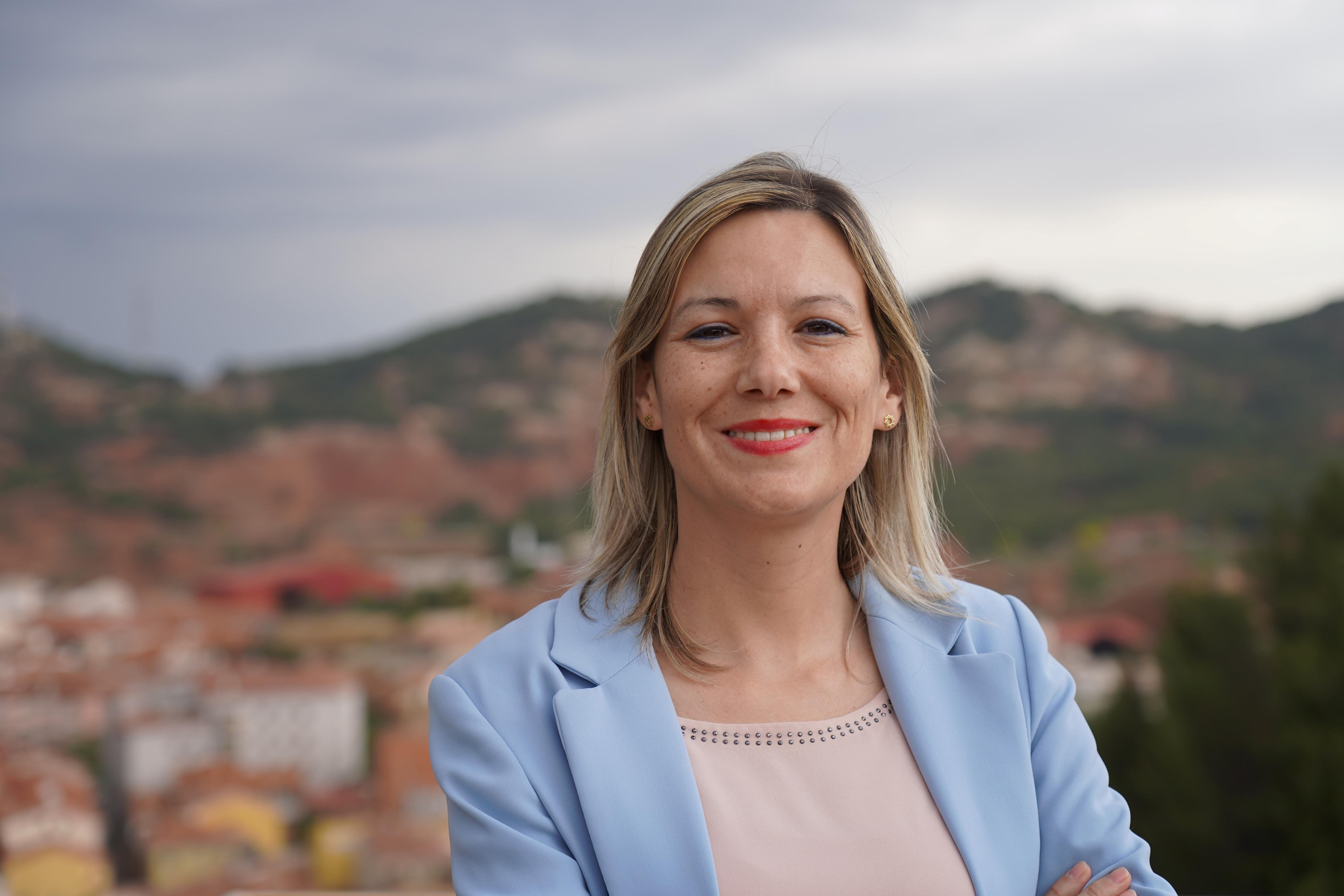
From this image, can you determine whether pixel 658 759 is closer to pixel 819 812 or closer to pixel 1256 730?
pixel 819 812

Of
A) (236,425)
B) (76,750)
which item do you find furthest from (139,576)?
(76,750)

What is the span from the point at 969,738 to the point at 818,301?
54 cm

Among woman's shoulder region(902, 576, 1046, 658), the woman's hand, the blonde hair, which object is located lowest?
the woman's hand

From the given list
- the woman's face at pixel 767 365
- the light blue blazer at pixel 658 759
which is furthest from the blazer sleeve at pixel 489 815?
the woman's face at pixel 767 365

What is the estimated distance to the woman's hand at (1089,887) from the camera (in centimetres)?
128

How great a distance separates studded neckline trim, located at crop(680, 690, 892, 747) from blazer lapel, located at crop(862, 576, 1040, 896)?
0.08m

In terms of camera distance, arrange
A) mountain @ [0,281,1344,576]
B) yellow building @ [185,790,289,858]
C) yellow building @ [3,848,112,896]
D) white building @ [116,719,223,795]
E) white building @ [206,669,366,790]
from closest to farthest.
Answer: yellow building @ [3,848,112,896] → yellow building @ [185,790,289,858] → white building @ [116,719,223,795] → white building @ [206,669,366,790] → mountain @ [0,281,1344,576]

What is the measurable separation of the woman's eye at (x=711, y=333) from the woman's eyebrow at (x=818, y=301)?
0.08 m

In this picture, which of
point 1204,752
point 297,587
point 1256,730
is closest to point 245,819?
point 297,587

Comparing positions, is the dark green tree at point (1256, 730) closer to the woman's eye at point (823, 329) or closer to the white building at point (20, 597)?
the woman's eye at point (823, 329)

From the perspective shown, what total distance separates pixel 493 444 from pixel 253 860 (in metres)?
35.5

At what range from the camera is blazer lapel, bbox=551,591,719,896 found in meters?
1.21

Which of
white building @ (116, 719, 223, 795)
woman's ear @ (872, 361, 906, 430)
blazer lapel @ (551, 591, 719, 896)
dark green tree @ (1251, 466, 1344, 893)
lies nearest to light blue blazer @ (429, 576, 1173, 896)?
blazer lapel @ (551, 591, 719, 896)

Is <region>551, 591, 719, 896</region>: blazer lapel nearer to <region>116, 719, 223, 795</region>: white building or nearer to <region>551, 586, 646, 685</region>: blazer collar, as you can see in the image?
<region>551, 586, 646, 685</region>: blazer collar
